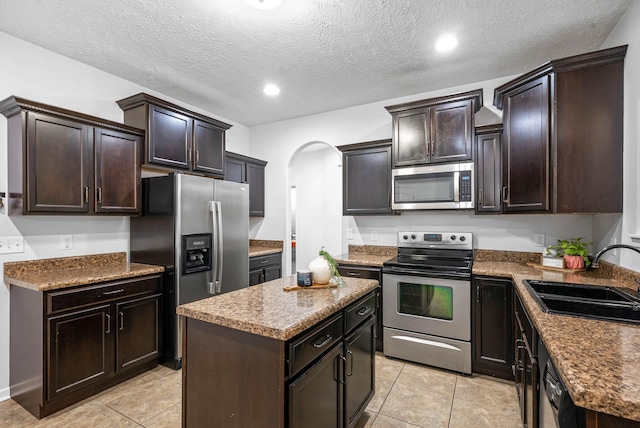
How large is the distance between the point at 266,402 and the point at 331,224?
15.1ft

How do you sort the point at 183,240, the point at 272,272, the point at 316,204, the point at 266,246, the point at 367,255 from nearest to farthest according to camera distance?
the point at 183,240, the point at 367,255, the point at 272,272, the point at 266,246, the point at 316,204

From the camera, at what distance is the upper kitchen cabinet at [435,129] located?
119 inches

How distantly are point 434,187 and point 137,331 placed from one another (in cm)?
303

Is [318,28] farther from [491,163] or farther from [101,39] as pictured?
[491,163]

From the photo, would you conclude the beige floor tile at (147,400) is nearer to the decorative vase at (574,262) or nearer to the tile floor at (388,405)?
the tile floor at (388,405)

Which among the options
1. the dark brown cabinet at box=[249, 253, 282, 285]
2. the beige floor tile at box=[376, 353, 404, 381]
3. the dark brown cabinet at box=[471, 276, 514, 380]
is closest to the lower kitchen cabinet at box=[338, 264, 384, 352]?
the beige floor tile at box=[376, 353, 404, 381]

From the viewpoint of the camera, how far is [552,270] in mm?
2627

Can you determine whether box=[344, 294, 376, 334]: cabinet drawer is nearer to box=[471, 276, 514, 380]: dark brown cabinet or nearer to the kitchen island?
the kitchen island

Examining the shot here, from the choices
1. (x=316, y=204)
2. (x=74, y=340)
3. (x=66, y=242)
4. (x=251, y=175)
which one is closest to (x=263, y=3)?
(x=66, y=242)

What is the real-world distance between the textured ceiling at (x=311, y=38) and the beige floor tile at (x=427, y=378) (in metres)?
2.83

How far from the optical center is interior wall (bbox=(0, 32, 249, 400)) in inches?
95.7

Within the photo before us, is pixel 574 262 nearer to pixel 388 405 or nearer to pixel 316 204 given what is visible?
pixel 388 405

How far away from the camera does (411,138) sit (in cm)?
328

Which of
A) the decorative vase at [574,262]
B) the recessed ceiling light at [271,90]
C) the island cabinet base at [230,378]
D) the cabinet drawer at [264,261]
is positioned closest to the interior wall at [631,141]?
the decorative vase at [574,262]
